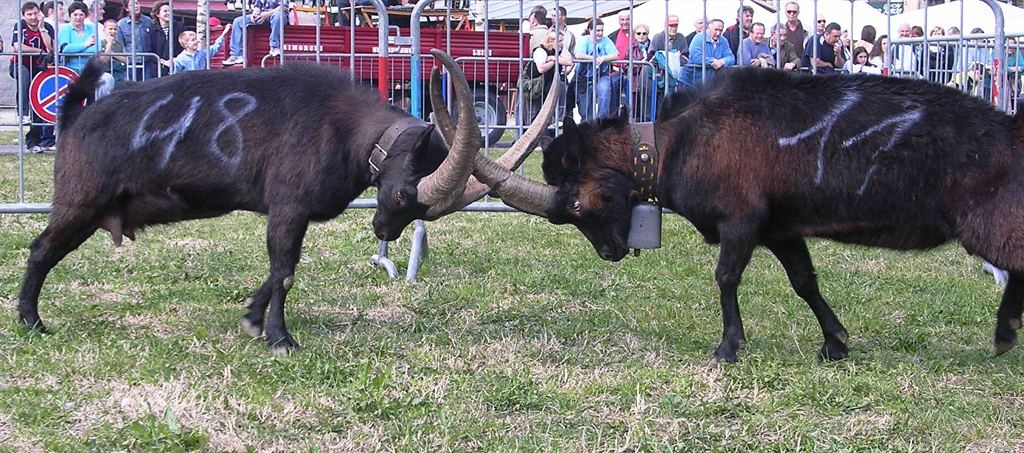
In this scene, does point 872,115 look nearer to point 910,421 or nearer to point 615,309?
Result: point 910,421

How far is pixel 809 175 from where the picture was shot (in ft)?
18.4

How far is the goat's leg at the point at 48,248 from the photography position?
20.2 ft

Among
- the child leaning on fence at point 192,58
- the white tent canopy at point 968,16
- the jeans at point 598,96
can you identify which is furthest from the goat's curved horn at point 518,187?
the white tent canopy at point 968,16

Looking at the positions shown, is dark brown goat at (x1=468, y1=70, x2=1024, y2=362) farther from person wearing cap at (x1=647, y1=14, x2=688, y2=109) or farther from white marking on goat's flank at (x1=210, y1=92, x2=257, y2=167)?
white marking on goat's flank at (x1=210, y1=92, x2=257, y2=167)

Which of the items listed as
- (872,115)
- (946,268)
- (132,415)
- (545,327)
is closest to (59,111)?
(132,415)

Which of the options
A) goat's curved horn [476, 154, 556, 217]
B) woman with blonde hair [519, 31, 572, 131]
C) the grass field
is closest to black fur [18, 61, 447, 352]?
goat's curved horn [476, 154, 556, 217]

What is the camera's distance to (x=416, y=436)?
15.0 feet

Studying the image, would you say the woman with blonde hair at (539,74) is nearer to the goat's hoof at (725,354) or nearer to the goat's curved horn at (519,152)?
the goat's curved horn at (519,152)

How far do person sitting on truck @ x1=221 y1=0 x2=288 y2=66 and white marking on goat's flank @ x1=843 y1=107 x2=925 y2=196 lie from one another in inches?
162

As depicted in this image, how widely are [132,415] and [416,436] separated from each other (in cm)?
123

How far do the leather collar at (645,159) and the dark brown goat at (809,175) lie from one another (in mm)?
40

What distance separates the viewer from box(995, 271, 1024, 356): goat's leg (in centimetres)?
577

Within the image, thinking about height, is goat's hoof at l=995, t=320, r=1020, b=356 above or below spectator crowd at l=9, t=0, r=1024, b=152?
below

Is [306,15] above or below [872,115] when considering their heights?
above
